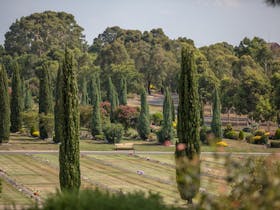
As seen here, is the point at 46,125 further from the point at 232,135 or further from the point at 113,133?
the point at 232,135

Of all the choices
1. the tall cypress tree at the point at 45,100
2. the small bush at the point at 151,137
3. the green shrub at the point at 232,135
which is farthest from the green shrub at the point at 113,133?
the green shrub at the point at 232,135

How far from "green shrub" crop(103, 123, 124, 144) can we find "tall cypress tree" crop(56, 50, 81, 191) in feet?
87.1

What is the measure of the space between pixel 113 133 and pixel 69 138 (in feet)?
89.2

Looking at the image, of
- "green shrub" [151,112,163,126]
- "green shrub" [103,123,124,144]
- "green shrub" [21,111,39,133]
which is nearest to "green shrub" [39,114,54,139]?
"green shrub" [21,111,39,133]

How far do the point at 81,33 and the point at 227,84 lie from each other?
225ft

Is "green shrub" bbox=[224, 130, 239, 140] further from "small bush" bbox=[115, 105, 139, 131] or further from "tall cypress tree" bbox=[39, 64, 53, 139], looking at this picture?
"tall cypress tree" bbox=[39, 64, 53, 139]

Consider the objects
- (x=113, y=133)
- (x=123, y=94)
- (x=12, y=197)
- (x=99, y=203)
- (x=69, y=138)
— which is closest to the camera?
(x=99, y=203)

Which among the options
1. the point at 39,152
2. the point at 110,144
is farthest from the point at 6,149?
the point at 110,144

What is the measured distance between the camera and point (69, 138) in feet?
80.8

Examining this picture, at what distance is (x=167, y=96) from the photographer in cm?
5528

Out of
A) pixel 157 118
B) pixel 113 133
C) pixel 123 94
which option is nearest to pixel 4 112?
pixel 113 133

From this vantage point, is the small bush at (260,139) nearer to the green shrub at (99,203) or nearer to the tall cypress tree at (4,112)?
the tall cypress tree at (4,112)

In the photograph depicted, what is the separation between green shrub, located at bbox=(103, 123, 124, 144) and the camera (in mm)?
A: 51750

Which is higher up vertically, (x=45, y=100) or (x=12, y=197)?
(x=45, y=100)
